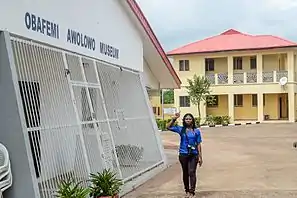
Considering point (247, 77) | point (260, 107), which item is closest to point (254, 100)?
point (260, 107)

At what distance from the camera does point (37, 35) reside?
27.7 ft

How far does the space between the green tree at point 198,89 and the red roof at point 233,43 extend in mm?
3630

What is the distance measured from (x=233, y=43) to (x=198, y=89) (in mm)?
6731

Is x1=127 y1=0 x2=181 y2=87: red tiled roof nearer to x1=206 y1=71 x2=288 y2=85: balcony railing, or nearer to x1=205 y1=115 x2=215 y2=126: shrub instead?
x1=205 y1=115 x2=215 y2=126: shrub

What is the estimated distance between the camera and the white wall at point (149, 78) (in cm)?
1853

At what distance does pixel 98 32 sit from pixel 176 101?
114 ft

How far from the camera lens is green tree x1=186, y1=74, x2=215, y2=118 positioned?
4216 cm

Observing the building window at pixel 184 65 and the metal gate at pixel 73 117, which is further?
the building window at pixel 184 65

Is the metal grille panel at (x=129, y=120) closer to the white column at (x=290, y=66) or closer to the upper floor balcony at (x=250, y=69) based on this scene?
the upper floor balcony at (x=250, y=69)

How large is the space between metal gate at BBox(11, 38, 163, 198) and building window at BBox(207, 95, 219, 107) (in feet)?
103

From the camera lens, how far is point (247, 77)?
4416 centimetres

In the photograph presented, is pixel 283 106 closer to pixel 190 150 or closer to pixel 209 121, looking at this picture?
pixel 209 121

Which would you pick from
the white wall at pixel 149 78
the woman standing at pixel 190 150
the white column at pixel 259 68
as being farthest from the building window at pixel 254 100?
the woman standing at pixel 190 150

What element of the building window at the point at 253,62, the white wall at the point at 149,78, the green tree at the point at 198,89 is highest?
the white wall at the point at 149,78
